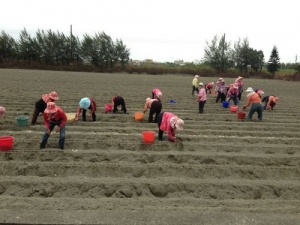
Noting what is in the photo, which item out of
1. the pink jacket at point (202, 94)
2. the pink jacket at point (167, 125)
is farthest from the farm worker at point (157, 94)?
the pink jacket at point (167, 125)

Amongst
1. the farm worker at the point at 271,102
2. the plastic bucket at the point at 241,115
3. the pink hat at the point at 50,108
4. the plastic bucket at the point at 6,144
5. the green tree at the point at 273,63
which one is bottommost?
the plastic bucket at the point at 6,144

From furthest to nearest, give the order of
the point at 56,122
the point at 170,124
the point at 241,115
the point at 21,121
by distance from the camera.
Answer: the point at 241,115
the point at 21,121
the point at 170,124
the point at 56,122

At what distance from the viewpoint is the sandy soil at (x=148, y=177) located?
382cm

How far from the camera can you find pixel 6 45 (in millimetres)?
42594

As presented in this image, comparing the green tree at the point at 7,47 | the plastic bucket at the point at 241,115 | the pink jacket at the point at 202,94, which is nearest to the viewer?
the plastic bucket at the point at 241,115

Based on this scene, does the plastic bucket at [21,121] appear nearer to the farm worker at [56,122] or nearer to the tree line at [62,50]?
the farm worker at [56,122]

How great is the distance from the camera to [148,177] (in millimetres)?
5043

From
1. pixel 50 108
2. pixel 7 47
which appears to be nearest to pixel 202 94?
pixel 50 108

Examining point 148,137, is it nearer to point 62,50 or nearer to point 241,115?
point 241,115

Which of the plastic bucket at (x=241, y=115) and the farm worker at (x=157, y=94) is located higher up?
the farm worker at (x=157, y=94)

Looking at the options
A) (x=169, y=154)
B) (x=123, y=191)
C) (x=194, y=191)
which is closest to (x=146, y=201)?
(x=123, y=191)

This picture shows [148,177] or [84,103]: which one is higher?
[84,103]

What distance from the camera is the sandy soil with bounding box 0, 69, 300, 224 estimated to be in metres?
3.82

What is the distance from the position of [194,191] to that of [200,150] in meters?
1.86
